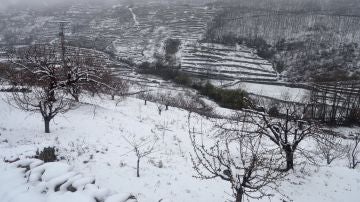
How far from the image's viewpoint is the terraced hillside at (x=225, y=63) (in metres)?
74.6

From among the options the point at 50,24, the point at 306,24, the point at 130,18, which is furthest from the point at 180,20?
the point at 50,24

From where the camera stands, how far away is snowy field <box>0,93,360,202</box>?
24.5ft

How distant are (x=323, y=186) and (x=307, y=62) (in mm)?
76731

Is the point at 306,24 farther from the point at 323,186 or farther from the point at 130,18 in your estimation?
the point at 323,186

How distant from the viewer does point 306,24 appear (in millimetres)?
108562

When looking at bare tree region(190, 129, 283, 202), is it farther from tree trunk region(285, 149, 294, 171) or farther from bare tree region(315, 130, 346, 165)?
bare tree region(315, 130, 346, 165)

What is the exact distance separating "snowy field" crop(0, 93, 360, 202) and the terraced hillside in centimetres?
5963

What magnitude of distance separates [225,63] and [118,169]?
7282cm

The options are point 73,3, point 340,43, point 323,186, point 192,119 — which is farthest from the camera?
point 73,3

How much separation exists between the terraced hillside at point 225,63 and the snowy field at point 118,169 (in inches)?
2348

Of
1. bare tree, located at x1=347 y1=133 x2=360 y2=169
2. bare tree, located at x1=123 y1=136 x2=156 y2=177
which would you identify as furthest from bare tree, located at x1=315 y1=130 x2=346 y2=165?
bare tree, located at x1=123 y1=136 x2=156 y2=177

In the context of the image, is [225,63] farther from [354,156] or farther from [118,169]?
[118,169]

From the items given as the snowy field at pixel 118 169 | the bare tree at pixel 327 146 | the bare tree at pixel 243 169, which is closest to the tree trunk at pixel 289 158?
the snowy field at pixel 118 169

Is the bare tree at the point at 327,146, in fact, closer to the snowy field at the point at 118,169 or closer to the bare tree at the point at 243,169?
the snowy field at the point at 118,169
